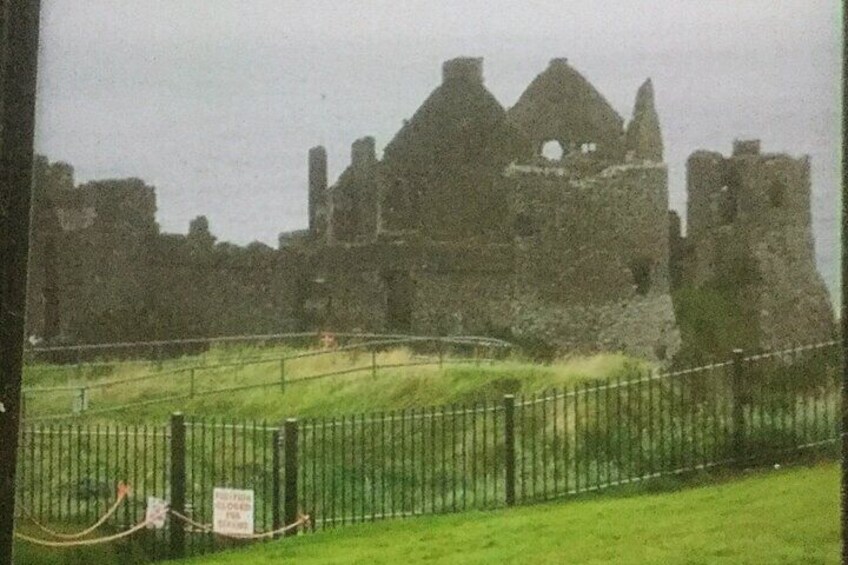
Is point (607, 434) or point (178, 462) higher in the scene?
point (607, 434)

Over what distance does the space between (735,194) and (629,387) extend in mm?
580

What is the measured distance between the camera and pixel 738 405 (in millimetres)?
2936

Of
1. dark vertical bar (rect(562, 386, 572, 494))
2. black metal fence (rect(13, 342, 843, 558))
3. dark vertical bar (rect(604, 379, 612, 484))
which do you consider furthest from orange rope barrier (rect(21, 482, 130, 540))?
dark vertical bar (rect(604, 379, 612, 484))

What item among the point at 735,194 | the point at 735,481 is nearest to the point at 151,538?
the point at 735,481

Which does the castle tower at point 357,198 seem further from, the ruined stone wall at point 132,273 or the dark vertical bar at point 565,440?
the dark vertical bar at point 565,440

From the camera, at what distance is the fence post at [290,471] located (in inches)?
123

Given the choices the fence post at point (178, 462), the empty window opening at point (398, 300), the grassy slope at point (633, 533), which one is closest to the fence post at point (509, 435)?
the grassy slope at point (633, 533)

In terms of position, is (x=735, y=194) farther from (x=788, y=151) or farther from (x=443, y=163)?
(x=443, y=163)

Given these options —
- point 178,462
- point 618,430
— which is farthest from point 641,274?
point 178,462

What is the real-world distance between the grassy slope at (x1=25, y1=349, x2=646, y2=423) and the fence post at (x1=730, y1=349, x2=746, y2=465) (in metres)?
0.25

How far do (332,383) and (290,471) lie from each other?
278 millimetres

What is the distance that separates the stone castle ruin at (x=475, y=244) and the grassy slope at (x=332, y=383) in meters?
0.08

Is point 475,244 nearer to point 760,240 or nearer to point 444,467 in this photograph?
point 444,467

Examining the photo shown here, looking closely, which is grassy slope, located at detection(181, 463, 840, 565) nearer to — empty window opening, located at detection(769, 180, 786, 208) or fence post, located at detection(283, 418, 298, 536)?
fence post, located at detection(283, 418, 298, 536)
